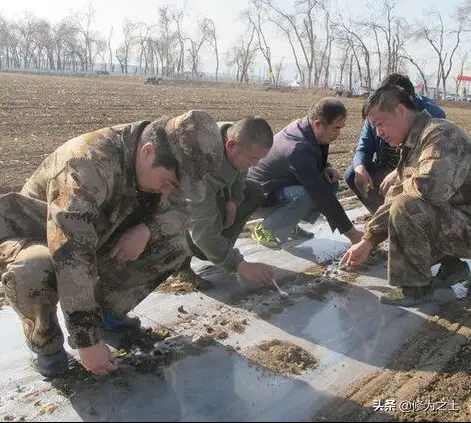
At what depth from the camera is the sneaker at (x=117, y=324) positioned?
2510 millimetres

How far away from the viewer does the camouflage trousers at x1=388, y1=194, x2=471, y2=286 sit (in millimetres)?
2865

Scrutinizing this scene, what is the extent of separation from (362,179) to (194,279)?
158 centimetres

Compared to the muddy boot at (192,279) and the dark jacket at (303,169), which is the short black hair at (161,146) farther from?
the dark jacket at (303,169)

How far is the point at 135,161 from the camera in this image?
82.8 inches

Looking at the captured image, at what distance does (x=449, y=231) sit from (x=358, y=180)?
4.24 feet

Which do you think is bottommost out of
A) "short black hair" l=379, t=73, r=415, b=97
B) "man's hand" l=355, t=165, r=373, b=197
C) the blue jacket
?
"man's hand" l=355, t=165, r=373, b=197

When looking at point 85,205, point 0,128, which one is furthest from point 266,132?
point 0,128

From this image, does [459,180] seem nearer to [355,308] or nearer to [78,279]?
[355,308]

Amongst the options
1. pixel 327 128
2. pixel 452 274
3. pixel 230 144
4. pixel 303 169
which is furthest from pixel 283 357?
pixel 327 128

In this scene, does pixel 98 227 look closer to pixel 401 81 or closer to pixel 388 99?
pixel 388 99

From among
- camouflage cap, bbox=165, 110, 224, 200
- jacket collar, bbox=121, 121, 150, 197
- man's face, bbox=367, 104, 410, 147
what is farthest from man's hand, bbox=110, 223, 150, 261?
man's face, bbox=367, 104, 410, 147

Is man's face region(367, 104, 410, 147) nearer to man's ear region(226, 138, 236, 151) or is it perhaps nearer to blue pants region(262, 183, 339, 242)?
man's ear region(226, 138, 236, 151)

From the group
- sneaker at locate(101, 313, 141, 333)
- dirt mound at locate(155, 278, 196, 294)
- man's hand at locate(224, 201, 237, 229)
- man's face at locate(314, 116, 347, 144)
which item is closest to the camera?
sneaker at locate(101, 313, 141, 333)

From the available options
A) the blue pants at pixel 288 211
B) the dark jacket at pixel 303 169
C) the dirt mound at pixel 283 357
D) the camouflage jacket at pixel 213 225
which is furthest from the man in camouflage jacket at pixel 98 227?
the blue pants at pixel 288 211
